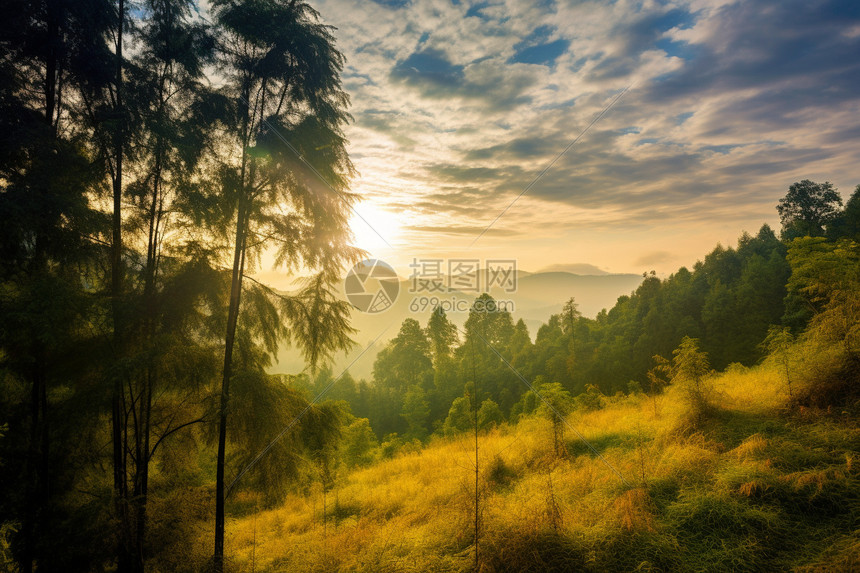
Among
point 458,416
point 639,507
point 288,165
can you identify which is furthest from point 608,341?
point 288,165

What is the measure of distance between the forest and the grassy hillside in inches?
2.1

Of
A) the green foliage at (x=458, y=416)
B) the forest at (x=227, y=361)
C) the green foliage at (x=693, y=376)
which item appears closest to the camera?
the forest at (x=227, y=361)

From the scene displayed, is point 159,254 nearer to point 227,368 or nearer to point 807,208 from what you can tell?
point 227,368

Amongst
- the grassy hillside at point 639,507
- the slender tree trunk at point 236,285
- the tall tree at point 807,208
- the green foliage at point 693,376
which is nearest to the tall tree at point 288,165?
the slender tree trunk at point 236,285

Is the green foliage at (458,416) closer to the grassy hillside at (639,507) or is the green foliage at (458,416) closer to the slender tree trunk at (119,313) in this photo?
the grassy hillside at (639,507)

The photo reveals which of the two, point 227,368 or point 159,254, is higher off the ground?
point 159,254

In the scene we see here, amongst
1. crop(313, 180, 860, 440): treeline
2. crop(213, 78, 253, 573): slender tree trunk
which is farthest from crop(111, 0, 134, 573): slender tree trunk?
crop(313, 180, 860, 440): treeline

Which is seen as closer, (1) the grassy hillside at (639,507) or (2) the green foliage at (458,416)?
(1) the grassy hillside at (639,507)

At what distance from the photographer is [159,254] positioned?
768cm

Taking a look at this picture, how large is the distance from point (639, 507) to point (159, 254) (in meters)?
11.7

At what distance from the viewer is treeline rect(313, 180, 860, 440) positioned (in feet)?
116

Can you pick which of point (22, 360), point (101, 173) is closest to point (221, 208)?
point (101, 173)

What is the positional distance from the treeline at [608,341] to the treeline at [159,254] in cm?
2327

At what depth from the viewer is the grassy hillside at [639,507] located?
18.2 feet
